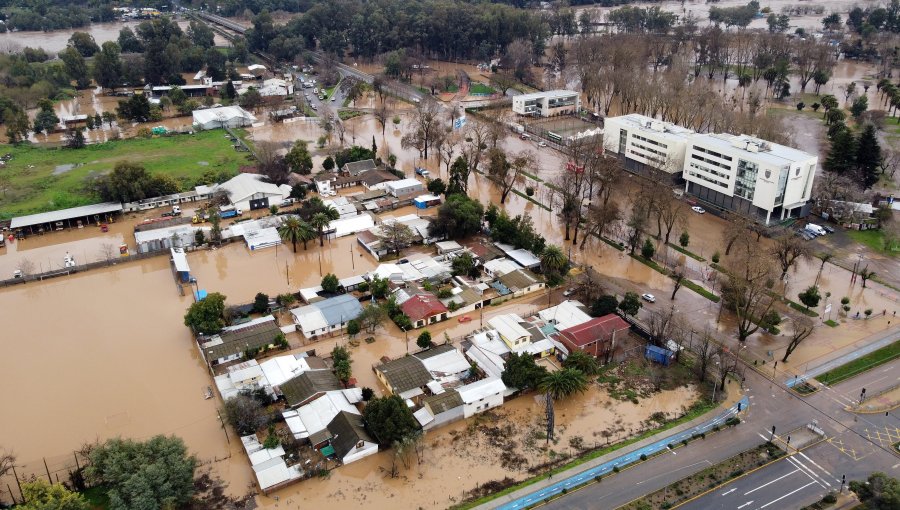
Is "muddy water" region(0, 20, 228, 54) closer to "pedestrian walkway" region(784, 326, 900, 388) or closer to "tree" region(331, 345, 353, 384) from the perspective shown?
"tree" region(331, 345, 353, 384)

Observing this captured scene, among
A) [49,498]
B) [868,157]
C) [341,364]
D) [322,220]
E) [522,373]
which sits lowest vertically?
[341,364]

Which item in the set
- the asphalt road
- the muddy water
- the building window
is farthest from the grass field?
the muddy water

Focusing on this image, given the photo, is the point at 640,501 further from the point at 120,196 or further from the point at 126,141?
the point at 126,141

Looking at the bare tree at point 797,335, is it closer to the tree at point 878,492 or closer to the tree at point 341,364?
the tree at point 878,492

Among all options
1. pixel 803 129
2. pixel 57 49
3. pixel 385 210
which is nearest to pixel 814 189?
pixel 803 129

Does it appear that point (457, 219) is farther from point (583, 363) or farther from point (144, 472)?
point (144, 472)

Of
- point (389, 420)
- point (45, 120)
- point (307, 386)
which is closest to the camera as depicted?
point (389, 420)

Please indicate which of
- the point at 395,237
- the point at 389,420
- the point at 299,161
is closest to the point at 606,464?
the point at 389,420

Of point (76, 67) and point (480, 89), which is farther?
point (76, 67)
